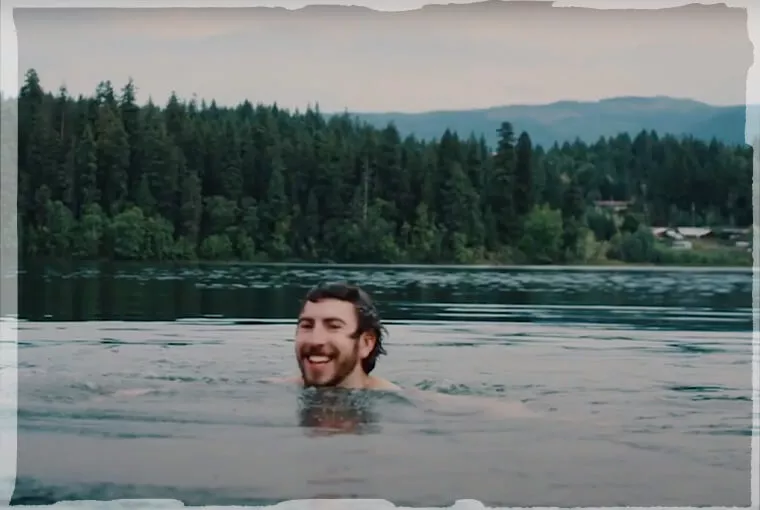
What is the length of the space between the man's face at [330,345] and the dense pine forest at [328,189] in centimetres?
28

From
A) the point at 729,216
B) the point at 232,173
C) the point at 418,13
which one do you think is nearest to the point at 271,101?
the point at 232,173

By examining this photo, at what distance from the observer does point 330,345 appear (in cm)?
566

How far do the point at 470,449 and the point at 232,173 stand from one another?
5.68 ft

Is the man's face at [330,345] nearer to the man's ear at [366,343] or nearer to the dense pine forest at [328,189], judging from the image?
the man's ear at [366,343]

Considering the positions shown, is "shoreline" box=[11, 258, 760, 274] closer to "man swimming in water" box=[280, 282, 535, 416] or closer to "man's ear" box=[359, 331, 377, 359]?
"man swimming in water" box=[280, 282, 535, 416]

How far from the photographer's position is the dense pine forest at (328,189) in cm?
576

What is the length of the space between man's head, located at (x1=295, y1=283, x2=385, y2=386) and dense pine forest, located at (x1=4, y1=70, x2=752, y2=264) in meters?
0.22

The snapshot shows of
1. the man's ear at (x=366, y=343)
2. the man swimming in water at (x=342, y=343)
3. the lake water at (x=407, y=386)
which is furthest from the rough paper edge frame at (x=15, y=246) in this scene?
the man's ear at (x=366, y=343)

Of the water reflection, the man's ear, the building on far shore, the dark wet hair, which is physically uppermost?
the building on far shore

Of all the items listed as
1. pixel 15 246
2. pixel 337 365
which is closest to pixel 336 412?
pixel 337 365

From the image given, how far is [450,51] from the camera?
5668mm

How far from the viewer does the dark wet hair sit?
5684 mm

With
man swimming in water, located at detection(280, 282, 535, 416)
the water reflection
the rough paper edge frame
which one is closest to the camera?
the rough paper edge frame

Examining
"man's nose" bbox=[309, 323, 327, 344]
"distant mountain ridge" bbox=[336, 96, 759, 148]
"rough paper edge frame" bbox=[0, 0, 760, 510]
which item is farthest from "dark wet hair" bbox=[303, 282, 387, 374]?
"distant mountain ridge" bbox=[336, 96, 759, 148]
